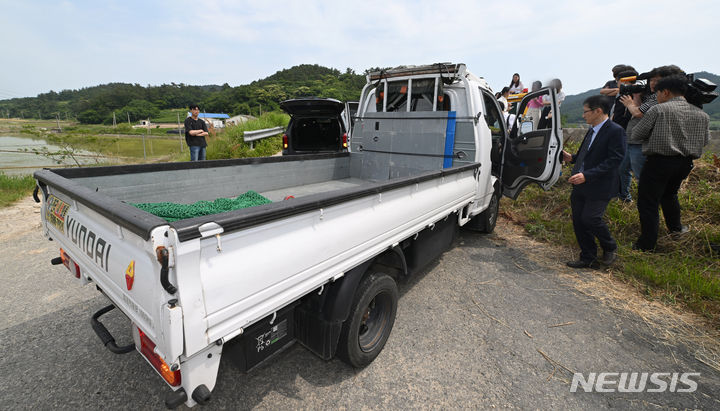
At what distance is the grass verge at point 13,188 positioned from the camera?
21.2 feet

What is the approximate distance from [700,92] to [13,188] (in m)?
12.5

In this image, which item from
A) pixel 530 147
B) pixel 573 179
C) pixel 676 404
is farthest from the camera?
pixel 530 147

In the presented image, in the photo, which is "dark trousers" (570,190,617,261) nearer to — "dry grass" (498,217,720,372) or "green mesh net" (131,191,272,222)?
"dry grass" (498,217,720,372)

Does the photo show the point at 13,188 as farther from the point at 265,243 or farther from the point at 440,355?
the point at 440,355

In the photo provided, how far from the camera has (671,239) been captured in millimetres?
4168

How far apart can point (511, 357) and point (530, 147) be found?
9.89 feet

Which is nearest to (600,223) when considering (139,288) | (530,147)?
(530,147)

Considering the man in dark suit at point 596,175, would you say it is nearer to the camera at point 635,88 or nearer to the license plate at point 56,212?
the camera at point 635,88

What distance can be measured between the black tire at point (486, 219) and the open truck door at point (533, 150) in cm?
23

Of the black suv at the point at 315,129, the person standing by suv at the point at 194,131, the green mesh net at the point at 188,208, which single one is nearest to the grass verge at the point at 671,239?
the black suv at the point at 315,129

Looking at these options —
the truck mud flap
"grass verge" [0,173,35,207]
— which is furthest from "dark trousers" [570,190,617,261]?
"grass verge" [0,173,35,207]

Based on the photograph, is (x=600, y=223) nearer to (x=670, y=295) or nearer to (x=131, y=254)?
(x=670, y=295)

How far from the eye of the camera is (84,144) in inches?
546

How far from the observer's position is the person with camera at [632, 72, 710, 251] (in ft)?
11.8
